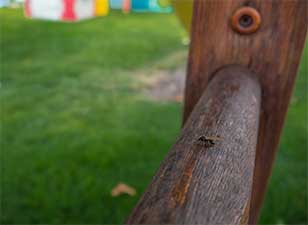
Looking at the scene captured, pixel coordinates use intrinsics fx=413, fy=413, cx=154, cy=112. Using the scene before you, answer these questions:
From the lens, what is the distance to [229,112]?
1.08 ft

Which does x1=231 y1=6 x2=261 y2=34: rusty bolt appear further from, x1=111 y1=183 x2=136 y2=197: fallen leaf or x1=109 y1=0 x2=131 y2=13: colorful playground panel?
x1=109 y1=0 x2=131 y2=13: colorful playground panel

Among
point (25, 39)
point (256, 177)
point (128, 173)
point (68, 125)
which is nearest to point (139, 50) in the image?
point (25, 39)

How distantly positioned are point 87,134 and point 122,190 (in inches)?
19.7

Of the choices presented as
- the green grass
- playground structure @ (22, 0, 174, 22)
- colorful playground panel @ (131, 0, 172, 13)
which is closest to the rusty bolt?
the green grass

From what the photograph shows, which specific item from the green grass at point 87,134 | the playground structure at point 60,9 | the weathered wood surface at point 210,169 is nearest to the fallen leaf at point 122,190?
the green grass at point 87,134

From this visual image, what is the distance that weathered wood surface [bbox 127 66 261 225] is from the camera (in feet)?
0.67

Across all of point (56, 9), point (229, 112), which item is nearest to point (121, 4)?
point (56, 9)

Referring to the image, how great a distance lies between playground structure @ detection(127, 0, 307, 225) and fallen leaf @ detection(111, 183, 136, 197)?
38.0 inches

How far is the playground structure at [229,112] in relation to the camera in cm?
22

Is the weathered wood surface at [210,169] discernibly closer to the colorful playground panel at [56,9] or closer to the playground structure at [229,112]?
the playground structure at [229,112]

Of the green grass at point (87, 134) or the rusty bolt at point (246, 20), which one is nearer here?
the rusty bolt at point (246, 20)

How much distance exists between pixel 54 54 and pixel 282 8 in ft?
9.89

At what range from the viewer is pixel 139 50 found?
3.51 metres

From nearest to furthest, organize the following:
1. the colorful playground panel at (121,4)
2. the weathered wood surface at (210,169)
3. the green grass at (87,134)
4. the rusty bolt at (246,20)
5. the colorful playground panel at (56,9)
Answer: the weathered wood surface at (210,169) → the rusty bolt at (246,20) → the green grass at (87,134) → the colorful playground panel at (56,9) → the colorful playground panel at (121,4)
